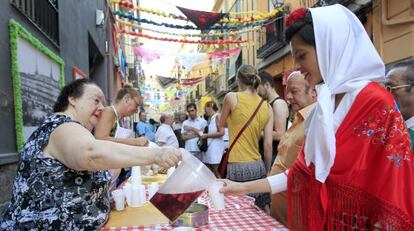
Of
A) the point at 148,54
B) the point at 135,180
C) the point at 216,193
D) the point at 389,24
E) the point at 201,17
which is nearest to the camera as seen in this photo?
the point at 216,193

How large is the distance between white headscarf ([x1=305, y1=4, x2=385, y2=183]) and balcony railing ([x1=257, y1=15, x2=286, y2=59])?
32.0 ft

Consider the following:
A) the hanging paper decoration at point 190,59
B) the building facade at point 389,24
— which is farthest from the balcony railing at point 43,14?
the hanging paper decoration at point 190,59

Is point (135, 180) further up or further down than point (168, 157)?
further down

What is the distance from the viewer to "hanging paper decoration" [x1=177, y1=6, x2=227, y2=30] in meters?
8.27

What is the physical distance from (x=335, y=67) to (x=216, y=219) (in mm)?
1095

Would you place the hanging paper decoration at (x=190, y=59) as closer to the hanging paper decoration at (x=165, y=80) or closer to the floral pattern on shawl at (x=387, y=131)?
the hanging paper decoration at (x=165, y=80)

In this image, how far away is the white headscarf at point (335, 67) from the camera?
1371mm

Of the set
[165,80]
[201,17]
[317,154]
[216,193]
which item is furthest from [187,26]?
[165,80]

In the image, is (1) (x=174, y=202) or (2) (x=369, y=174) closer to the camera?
(2) (x=369, y=174)

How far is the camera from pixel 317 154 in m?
1.38

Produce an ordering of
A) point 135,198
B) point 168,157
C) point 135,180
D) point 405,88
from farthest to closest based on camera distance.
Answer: point 135,180 < point 135,198 < point 405,88 < point 168,157

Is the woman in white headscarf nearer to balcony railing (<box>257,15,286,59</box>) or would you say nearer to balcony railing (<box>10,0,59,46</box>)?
balcony railing (<box>10,0,59,46</box>)

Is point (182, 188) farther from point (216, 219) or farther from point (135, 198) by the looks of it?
point (135, 198)

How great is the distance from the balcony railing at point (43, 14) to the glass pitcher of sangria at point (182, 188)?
2.36 meters
